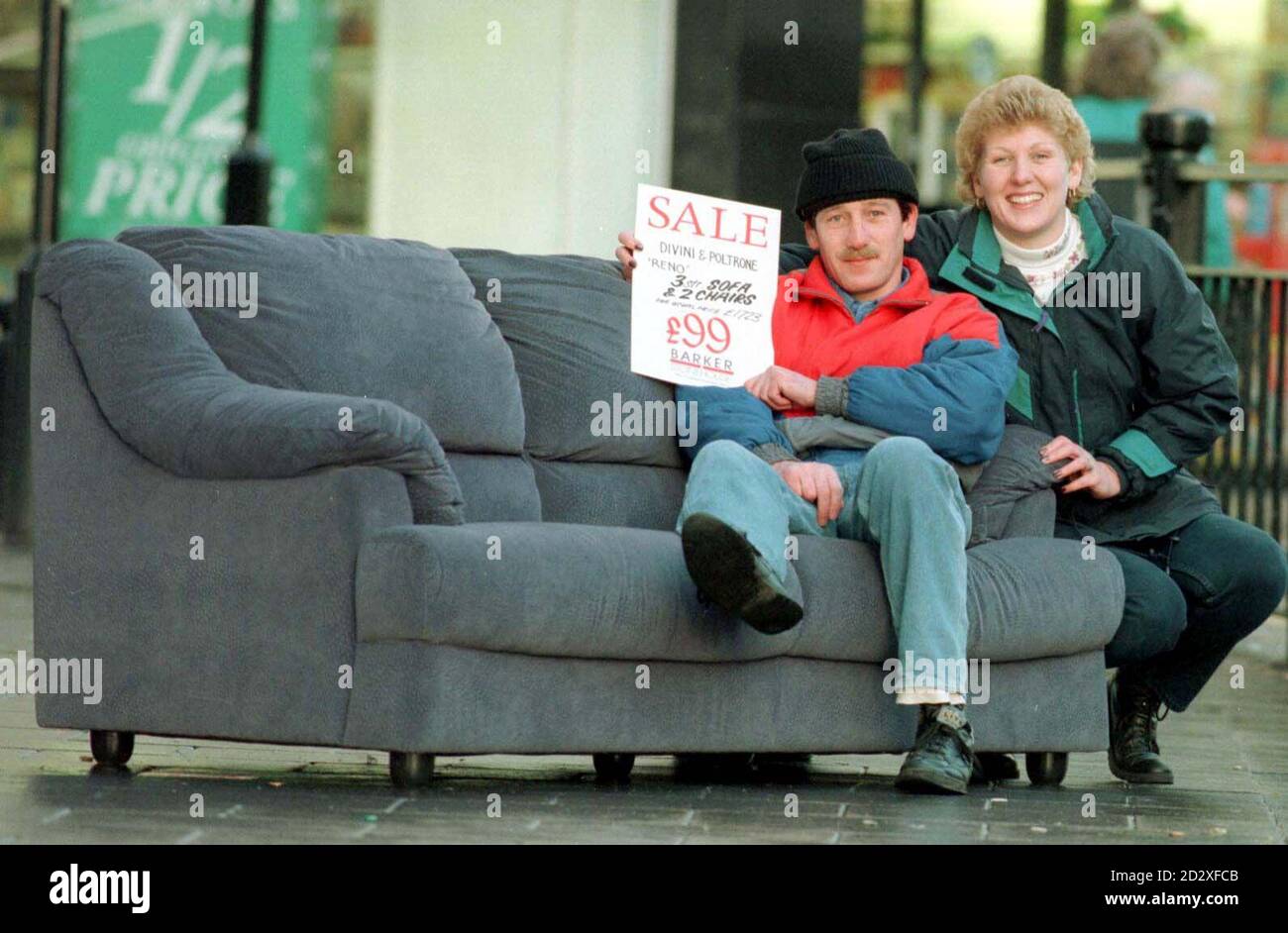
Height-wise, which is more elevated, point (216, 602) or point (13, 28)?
point (13, 28)

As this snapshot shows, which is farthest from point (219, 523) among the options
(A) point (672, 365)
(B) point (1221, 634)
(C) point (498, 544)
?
(B) point (1221, 634)

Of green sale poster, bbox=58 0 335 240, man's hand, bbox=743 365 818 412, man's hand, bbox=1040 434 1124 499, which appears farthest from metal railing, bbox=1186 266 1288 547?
green sale poster, bbox=58 0 335 240

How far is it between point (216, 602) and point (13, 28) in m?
9.32

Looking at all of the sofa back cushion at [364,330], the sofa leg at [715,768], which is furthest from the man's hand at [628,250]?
the sofa leg at [715,768]

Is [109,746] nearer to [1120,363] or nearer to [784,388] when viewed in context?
[784,388]

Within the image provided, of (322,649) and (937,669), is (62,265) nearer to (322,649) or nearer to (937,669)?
(322,649)

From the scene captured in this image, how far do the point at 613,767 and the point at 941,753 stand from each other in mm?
815

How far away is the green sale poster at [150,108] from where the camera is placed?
12555mm

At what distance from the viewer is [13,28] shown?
13523 mm

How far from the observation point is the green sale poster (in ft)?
41.2

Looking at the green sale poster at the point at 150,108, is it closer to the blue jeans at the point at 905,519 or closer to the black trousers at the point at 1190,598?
the black trousers at the point at 1190,598

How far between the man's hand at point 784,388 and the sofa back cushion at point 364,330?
64 cm

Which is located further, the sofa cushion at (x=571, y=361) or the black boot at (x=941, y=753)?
the sofa cushion at (x=571, y=361)
